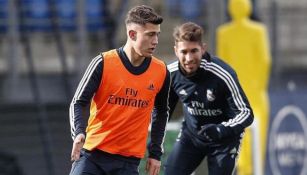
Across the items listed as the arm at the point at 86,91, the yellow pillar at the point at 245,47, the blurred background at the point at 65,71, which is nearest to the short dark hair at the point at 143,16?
the arm at the point at 86,91

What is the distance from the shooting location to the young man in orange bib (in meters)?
7.57

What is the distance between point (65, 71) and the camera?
46.0ft

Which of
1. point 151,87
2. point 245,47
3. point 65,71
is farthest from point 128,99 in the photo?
point 65,71

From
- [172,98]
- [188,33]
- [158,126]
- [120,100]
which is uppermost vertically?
[188,33]

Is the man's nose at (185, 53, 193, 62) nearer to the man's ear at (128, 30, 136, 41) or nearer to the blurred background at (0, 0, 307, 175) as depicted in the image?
the man's ear at (128, 30, 136, 41)

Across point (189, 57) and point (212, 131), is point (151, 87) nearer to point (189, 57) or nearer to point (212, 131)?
point (189, 57)

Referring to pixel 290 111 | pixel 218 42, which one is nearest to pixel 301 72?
pixel 290 111

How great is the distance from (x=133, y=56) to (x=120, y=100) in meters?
0.34

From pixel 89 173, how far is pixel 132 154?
36 centimetres

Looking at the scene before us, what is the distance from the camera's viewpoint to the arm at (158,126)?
7.98m

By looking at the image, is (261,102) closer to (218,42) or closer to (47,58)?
(218,42)

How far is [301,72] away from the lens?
1630cm

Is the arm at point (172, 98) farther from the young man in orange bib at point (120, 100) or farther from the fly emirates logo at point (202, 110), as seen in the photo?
the young man in orange bib at point (120, 100)

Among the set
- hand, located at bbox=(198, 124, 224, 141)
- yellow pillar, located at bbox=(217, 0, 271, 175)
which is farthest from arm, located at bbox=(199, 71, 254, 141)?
yellow pillar, located at bbox=(217, 0, 271, 175)
